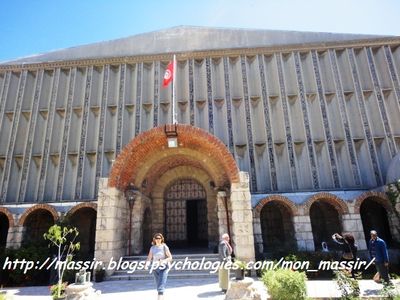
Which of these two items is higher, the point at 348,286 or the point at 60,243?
the point at 60,243

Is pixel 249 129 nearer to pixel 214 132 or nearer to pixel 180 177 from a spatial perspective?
pixel 214 132

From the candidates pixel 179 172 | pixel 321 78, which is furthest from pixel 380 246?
pixel 321 78

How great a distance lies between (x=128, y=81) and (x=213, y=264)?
1199 cm

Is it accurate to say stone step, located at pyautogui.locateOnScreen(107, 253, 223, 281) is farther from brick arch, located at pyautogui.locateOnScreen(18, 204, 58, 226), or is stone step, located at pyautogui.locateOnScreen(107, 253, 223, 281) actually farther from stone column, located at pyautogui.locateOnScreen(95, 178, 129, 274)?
brick arch, located at pyautogui.locateOnScreen(18, 204, 58, 226)

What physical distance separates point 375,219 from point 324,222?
2568 mm

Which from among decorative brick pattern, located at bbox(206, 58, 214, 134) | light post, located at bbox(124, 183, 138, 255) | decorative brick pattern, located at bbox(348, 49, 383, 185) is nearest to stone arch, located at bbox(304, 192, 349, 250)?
decorative brick pattern, located at bbox(348, 49, 383, 185)

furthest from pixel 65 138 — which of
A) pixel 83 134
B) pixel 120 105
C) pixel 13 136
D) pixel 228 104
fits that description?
pixel 228 104

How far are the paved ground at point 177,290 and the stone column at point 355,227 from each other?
4.47m

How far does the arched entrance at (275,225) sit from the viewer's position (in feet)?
44.9

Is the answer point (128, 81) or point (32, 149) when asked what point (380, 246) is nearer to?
point (128, 81)

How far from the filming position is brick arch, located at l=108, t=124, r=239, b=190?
31.4 ft

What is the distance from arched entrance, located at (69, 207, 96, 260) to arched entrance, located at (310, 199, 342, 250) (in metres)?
12.2

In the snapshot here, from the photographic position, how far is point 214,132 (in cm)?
1503

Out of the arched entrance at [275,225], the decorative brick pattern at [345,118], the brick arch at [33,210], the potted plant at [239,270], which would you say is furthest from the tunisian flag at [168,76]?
the decorative brick pattern at [345,118]
